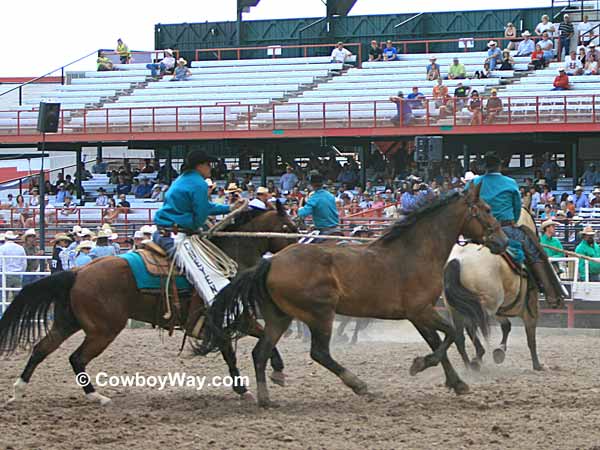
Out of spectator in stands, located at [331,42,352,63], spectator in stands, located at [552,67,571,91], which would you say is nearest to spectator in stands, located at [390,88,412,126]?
spectator in stands, located at [552,67,571,91]

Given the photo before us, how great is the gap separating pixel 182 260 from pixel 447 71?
2359 cm

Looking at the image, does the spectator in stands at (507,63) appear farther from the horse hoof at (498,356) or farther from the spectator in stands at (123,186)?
the horse hoof at (498,356)

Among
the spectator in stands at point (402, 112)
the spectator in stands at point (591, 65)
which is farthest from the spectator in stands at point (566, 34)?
the spectator in stands at point (402, 112)

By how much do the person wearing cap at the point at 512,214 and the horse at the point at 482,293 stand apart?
174mm

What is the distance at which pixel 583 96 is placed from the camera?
26.1 meters

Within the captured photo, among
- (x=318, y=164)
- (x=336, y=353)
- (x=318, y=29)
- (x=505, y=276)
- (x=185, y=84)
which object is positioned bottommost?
(x=336, y=353)

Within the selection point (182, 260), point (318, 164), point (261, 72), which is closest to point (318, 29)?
point (261, 72)

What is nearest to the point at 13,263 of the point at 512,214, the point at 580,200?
the point at 512,214

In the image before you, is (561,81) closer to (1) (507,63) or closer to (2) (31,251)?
(1) (507,63)

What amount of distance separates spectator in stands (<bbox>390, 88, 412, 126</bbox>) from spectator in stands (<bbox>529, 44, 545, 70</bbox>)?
5.11 meters

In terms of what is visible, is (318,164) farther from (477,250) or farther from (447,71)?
(477,250)

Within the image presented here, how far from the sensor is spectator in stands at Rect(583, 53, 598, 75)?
28062 mm

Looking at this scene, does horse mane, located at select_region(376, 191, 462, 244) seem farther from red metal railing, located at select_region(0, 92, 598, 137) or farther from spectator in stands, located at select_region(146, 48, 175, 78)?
spectator in stands, located at select_region(146, 48, 175, 78)

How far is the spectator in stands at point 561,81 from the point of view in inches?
1074
